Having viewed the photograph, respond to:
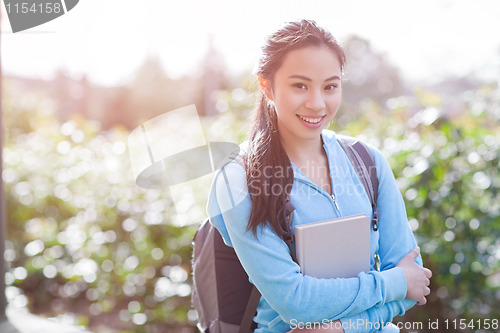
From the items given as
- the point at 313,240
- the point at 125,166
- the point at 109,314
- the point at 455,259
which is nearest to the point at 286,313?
the point at 313,240

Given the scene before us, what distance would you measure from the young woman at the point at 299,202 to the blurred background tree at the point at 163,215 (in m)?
0.35

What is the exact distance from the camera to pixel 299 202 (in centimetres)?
135

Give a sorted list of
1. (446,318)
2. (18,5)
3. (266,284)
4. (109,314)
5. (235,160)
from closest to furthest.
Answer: (266,284) < (235,160) < (18,5) < (446,318) < (109,314)

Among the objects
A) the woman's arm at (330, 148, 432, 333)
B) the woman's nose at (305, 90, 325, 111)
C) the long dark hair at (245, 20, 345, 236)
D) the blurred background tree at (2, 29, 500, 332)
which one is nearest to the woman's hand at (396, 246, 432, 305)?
the woman's arm at (330, 148, 432, 333)

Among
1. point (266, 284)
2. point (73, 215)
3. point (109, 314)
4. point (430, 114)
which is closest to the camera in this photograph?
point (266, 284)

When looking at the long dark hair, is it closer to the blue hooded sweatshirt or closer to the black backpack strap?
the blue hooded sweatshirt

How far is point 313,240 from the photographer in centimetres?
127

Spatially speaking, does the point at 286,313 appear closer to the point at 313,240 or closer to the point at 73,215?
the point at 313,240

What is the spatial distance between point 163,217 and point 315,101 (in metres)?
1.97

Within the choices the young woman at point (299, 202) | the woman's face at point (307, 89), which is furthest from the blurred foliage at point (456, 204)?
the woman's face at point (307, 89)

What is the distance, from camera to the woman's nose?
130 cm

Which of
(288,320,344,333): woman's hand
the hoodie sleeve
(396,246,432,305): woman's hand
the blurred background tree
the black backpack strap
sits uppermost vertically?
the black backpack strap

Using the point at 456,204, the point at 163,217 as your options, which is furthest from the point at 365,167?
the point at 163,217

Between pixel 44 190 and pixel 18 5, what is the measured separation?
234 cm
